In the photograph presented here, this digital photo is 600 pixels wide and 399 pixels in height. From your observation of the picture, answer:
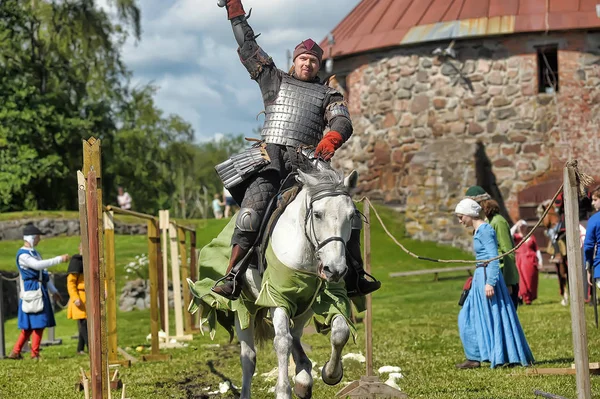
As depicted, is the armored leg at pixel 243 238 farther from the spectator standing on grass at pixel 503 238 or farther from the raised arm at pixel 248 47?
the spectator standing on grass at pixel 503 238

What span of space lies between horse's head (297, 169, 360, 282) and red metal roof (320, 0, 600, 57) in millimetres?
25237

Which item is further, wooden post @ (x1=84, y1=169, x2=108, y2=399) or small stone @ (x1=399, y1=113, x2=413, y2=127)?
small stone @ (x1=399, y1=113, x2=413, y2=127)

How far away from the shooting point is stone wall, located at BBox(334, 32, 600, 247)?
3134cm

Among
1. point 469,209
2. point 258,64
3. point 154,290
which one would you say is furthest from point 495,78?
point 258,64

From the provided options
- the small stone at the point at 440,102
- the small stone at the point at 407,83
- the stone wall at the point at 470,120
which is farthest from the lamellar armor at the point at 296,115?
the small stone at the point at 407,83

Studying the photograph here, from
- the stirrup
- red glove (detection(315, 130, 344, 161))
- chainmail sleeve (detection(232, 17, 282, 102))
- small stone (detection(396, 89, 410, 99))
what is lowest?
the stirrup

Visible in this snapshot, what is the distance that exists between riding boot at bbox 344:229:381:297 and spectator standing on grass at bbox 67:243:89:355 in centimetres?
685

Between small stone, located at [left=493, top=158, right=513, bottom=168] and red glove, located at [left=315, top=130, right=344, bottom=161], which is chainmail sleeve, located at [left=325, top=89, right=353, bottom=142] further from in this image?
small stone, located at [left=493, top=158, right=513, bottom=168]

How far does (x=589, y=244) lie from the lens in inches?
Answer: 440

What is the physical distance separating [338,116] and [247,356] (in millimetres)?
2249

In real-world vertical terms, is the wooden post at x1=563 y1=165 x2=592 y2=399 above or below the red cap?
below

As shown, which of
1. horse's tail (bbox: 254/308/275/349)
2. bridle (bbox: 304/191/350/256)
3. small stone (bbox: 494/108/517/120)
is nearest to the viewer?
bridle (bbox: 304/191/350/256)

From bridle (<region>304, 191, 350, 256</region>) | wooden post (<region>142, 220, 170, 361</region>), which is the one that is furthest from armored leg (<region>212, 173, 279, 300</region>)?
wooden post (<region>142, 220, 170, 361</region>)

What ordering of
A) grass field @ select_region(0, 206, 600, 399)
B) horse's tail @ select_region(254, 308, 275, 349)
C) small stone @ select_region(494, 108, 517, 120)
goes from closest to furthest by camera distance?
horse's tail @ select_region(254, 308, 275, 349) < grass field @ select_region(0, 206, 600, 399) < small stone @ select_region(494, 108, 517, 120)
